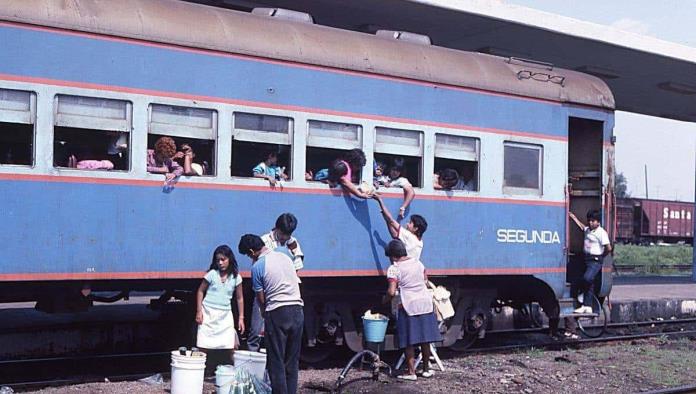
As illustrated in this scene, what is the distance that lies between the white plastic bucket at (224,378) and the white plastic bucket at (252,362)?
17 centimetres

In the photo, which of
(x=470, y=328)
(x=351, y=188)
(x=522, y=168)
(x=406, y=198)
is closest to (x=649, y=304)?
(x=470, y=328)

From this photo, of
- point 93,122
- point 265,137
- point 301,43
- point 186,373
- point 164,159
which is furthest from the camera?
point 301,43

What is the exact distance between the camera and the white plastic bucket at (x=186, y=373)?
789 centimetres

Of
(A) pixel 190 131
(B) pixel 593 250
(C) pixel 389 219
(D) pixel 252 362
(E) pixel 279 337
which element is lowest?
(D) pixel 252 362

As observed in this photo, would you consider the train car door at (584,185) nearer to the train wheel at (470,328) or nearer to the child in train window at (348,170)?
the train wheel at (470,328)

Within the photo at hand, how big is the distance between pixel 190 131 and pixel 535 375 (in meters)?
4.72

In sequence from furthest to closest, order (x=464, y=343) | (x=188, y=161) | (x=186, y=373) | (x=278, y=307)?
(x=464, y=343) < (x=188, y=161) < (x=186, y=373) < (x=278, y=307)

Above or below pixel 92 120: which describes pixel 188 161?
below

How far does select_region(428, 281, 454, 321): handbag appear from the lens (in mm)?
10367

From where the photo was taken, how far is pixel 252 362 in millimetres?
8133

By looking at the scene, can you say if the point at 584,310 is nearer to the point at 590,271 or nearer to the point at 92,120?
the point at 590,271

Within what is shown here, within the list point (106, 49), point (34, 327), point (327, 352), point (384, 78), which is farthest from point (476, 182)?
point (34, 327)

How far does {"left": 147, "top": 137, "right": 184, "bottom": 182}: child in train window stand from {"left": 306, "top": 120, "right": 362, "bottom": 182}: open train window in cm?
162

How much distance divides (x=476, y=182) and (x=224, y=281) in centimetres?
401
